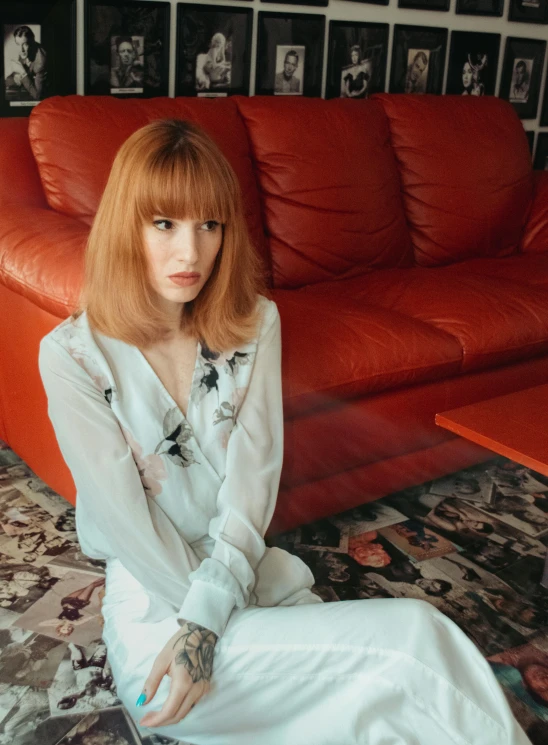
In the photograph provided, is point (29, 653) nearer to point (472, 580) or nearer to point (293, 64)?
point (472, 580)

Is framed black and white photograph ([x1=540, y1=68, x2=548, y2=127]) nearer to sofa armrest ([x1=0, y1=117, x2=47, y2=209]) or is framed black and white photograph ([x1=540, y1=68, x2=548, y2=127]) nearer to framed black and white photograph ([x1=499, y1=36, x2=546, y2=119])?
framed black and white photograph ([x1=499, y1=36, x2=546, y2=119])

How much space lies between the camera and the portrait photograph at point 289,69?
286 centimetres

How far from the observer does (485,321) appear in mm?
2160

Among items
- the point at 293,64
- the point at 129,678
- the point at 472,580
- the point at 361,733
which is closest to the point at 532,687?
the point at 472,580

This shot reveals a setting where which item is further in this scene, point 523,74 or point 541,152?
point 541,152

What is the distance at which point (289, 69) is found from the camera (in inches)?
114

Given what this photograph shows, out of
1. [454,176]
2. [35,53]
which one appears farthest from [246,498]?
[454,176]

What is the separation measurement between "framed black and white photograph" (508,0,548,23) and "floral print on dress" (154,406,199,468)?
3.03m

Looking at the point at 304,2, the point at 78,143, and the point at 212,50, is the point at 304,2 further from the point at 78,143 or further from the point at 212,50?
the point at 78,143

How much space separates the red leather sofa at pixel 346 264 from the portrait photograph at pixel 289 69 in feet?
1.04

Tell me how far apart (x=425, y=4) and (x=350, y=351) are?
6.55ft

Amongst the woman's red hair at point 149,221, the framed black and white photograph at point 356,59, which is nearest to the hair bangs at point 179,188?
the woman's red hair at point 149,221

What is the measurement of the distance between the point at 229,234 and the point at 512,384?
1.27 metres

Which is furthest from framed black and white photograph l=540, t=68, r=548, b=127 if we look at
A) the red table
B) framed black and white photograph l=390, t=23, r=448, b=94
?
the red table
